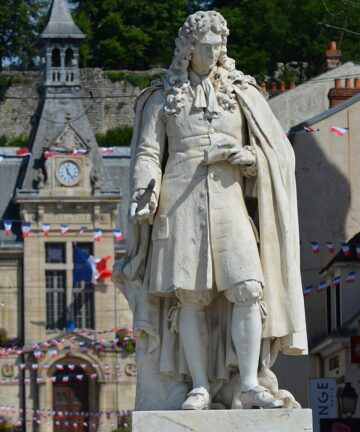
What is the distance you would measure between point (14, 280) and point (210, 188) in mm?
76940

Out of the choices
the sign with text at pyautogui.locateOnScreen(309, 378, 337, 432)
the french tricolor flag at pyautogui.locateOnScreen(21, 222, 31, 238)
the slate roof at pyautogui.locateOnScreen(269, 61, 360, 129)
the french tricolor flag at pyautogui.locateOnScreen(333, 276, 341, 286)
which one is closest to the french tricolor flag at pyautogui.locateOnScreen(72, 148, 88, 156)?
the french tricolor flag at pyautogui.locateOnScreen(21, 222, 31, 238)

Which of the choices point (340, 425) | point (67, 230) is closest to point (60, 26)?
point (67, 230)

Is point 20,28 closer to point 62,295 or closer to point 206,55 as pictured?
point 62,295

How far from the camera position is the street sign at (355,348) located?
39.8 meters

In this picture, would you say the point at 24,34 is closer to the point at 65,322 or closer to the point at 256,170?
the point at 65,322

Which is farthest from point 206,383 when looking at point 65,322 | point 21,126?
point 21,126

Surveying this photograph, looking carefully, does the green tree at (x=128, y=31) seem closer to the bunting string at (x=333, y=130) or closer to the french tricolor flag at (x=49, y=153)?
the french tricolor flag at (x=49, y=153)

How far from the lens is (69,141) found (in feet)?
299

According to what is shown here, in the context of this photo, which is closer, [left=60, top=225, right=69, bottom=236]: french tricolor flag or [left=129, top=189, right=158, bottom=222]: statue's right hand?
[left=129, top=189, right=158, bottom=222]: statue's right hand

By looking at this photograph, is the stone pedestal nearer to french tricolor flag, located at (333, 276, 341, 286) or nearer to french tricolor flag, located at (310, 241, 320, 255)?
french tricolor flag, located at (333, 276, 341, 286)

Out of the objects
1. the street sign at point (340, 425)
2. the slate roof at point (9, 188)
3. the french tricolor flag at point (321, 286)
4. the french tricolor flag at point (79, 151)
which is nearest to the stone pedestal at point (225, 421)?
the street sign at point (340, 425)

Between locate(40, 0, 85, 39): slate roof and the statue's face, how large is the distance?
280 ft

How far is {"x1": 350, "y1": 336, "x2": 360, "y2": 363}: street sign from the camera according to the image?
39781 millimetres

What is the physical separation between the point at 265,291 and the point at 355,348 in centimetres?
2565
